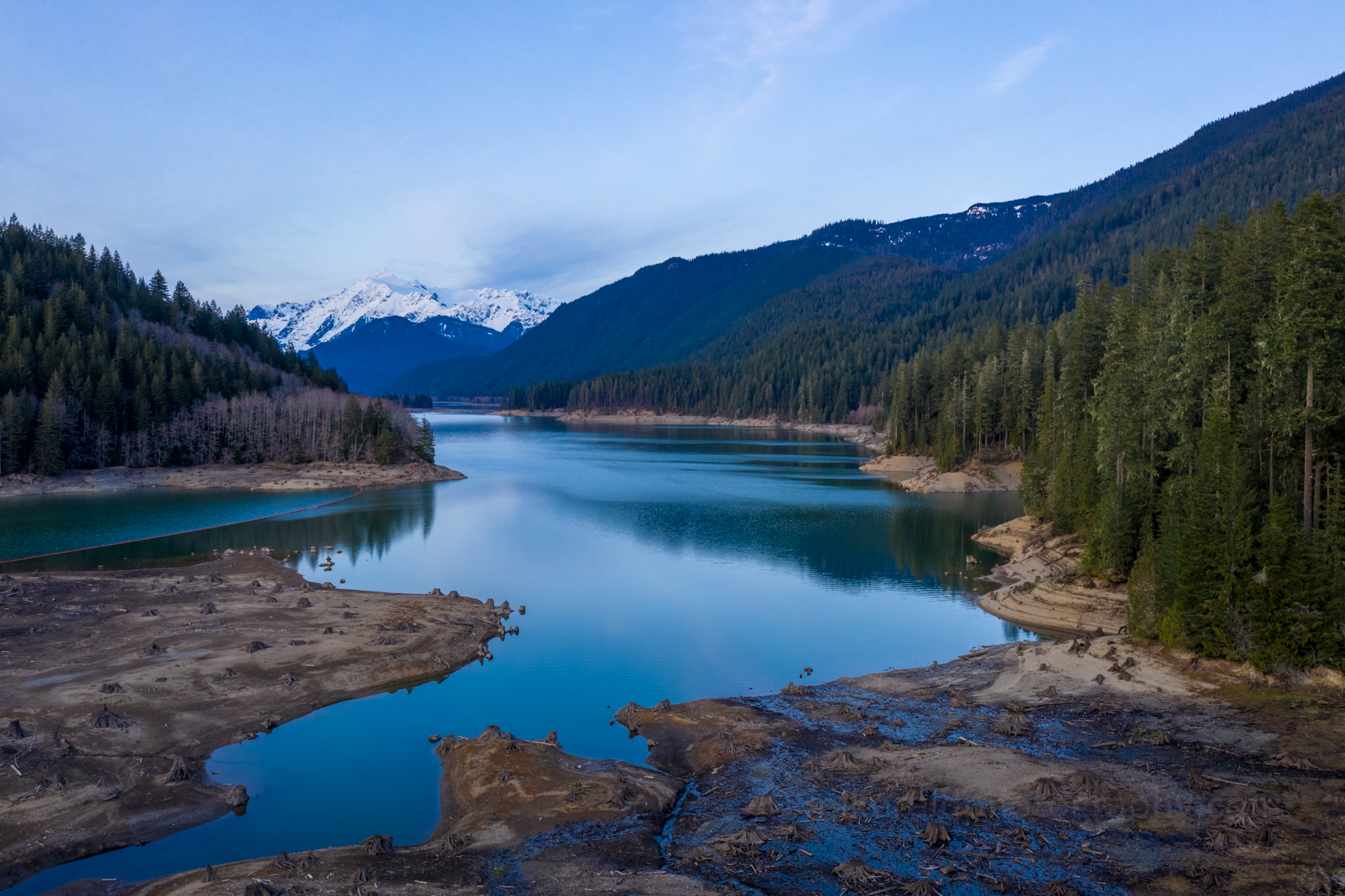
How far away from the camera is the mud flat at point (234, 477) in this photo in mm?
79812

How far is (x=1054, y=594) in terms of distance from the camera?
37.6 meters

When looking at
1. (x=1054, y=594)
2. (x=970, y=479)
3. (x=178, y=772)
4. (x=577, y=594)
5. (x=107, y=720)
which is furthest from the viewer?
(x=970, y=479)

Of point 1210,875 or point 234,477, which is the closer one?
point 1210,875

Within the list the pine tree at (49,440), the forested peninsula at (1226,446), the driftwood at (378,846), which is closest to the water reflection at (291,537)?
the pine tree at (49,440)

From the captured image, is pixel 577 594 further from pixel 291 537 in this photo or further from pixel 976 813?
pixel 291 537

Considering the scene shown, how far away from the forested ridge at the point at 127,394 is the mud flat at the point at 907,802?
278 feet

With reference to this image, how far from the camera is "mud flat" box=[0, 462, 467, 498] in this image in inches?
3142

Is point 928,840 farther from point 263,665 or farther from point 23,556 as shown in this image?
point 23,556

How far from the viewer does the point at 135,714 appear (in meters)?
21.7

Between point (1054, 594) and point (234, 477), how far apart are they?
83.9 meters

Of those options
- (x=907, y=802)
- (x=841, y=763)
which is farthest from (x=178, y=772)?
(x=907, y=802)

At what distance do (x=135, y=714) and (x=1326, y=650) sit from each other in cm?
3332

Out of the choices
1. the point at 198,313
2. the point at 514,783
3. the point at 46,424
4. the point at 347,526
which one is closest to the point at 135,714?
the point at 514,783

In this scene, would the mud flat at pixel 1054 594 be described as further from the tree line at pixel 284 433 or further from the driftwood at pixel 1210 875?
the tree line at pixel 284 433
